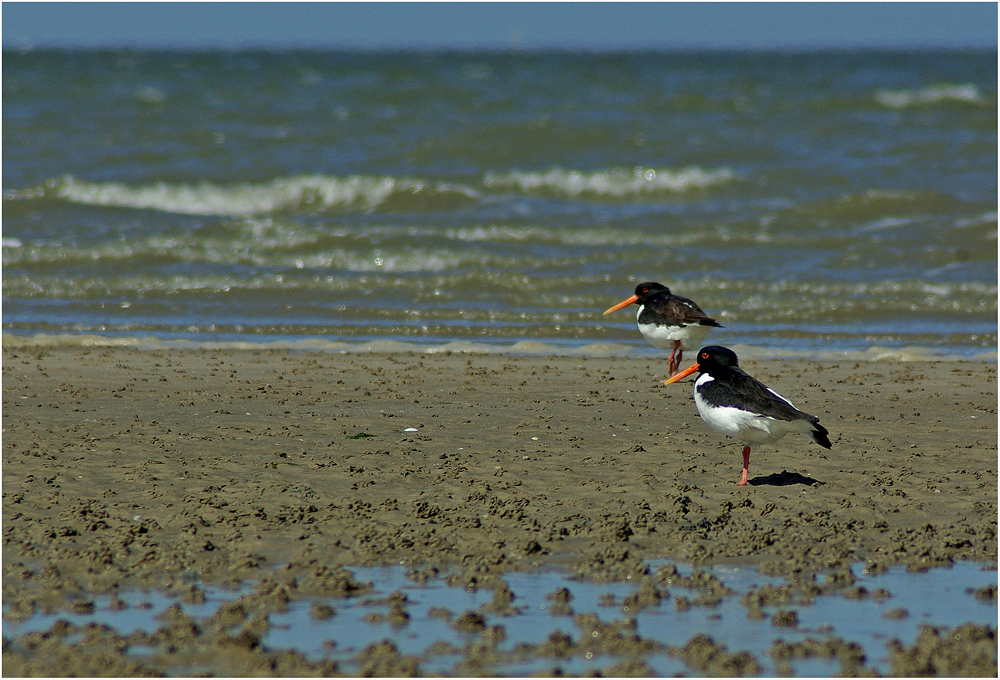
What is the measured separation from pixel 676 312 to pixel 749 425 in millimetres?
3019

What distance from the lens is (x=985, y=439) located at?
6191mm

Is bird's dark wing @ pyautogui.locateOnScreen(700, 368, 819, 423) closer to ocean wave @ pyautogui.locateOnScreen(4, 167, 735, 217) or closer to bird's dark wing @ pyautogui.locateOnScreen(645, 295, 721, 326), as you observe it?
bird's dark wing @ pyautogui.locateOnScreen(645, 295, 721, 326)

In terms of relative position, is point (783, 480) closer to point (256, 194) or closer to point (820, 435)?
point (820, 435)

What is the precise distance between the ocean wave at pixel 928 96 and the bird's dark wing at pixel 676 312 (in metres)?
20.7

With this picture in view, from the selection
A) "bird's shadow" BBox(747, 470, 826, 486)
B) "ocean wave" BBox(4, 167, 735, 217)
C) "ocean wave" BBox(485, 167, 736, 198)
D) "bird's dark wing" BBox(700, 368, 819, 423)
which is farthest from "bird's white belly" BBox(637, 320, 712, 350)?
"ocean wave" BBox(485, 167, 736, 198)

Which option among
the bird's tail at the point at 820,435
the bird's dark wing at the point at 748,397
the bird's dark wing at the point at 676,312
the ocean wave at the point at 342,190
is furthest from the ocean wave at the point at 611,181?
the bird's tail at the point at 820,435

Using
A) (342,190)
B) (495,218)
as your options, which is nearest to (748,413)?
(495,218)

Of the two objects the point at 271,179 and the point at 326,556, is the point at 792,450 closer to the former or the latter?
the point at 326,556

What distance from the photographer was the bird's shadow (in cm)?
533

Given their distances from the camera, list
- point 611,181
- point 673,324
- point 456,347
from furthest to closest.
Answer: point 611,181 < point 456,347 < point 673,324

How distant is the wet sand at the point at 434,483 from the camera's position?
165 inches

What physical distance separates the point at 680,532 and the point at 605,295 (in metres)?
7.00

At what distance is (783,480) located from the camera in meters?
5.40

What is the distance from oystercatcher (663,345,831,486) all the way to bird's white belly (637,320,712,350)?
8.43ft
